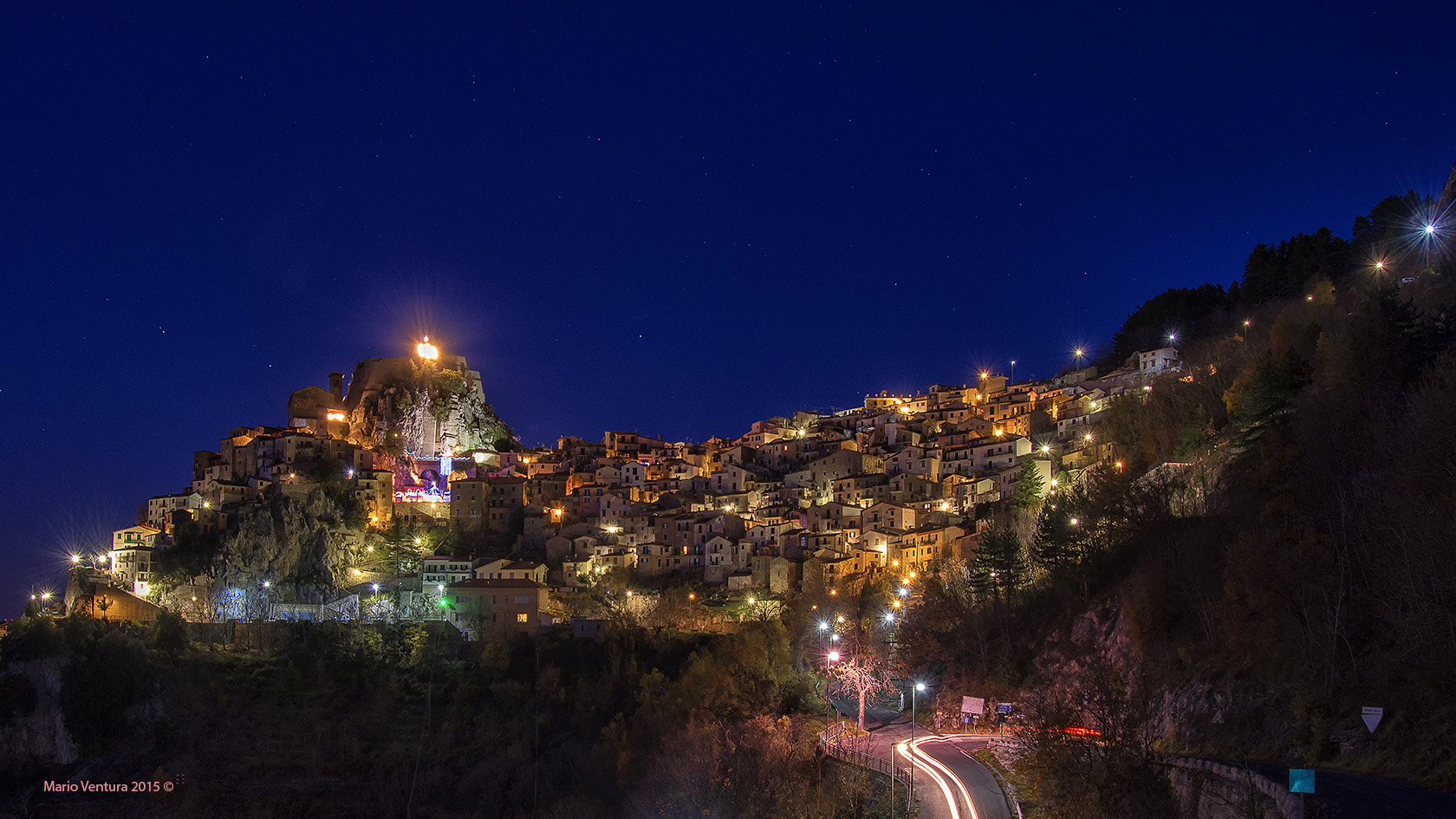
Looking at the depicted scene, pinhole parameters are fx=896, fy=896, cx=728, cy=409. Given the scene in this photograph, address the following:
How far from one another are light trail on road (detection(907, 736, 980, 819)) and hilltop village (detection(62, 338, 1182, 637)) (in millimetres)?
21548

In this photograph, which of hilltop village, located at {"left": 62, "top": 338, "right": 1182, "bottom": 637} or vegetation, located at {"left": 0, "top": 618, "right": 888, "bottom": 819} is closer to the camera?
vegetation, located at {"left": 0, "top": 618, "right": 888, "bottom": 819}

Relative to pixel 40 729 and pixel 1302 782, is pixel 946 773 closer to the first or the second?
pixel 1302 782

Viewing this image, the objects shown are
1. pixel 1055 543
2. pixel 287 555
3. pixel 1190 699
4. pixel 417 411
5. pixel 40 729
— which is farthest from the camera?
pixel 417 411

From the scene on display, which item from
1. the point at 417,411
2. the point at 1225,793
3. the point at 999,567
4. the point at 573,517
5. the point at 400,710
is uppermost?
the point at 417,411

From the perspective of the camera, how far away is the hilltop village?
154 feet

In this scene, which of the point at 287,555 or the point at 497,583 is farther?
the point at 287,555

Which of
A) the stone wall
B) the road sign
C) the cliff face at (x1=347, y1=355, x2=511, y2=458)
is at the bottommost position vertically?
the stone wall

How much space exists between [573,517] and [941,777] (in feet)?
128

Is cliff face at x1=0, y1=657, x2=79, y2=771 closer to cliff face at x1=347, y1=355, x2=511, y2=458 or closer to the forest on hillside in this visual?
cliff face at x1=347, y1=355, x2=511, y2=458

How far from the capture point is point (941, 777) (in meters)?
20.0

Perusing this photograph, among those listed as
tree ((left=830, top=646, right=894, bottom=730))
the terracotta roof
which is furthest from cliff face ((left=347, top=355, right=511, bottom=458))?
tree ((left=830, top=646, right=894, bottom=730))

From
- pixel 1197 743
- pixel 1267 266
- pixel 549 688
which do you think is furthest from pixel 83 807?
pixel 1267 266

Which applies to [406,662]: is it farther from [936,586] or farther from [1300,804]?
[1300,804]

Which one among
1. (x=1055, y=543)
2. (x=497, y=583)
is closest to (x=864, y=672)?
(x=1055, y=543)
